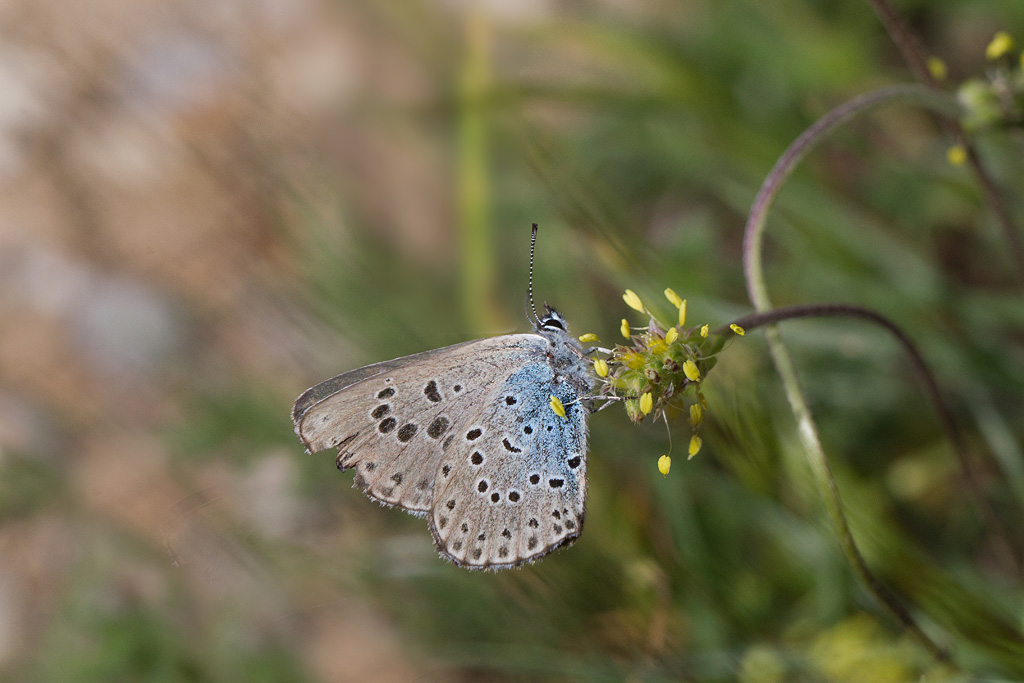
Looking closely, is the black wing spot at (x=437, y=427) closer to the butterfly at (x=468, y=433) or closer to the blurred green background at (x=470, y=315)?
the butterfly at (x=468, y=433)

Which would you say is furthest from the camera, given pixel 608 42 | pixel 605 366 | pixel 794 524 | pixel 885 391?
pixel 608 42

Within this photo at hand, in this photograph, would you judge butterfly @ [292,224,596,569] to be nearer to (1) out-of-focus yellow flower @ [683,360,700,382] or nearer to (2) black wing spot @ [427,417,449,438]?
(2) black wing spot @ [427,417,449,438]

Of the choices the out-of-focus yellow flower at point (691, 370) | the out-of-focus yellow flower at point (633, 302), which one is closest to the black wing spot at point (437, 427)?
the out-of-focus yellow flower at point (633, 302)

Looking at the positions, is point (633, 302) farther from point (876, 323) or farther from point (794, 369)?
→ point (876, 323)

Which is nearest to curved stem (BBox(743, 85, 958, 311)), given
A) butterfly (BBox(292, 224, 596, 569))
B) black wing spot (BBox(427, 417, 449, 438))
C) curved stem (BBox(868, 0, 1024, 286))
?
curved stem (BBox(868, 0, 1024, 286))

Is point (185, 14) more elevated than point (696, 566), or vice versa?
point (185, 14)

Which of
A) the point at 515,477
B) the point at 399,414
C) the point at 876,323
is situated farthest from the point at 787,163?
the point at 399,414

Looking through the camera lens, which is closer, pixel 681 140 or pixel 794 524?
pixel 794 524

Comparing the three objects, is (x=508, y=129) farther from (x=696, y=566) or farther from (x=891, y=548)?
(x=891, y=548)

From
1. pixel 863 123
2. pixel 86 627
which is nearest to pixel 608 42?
pixel 863 123
